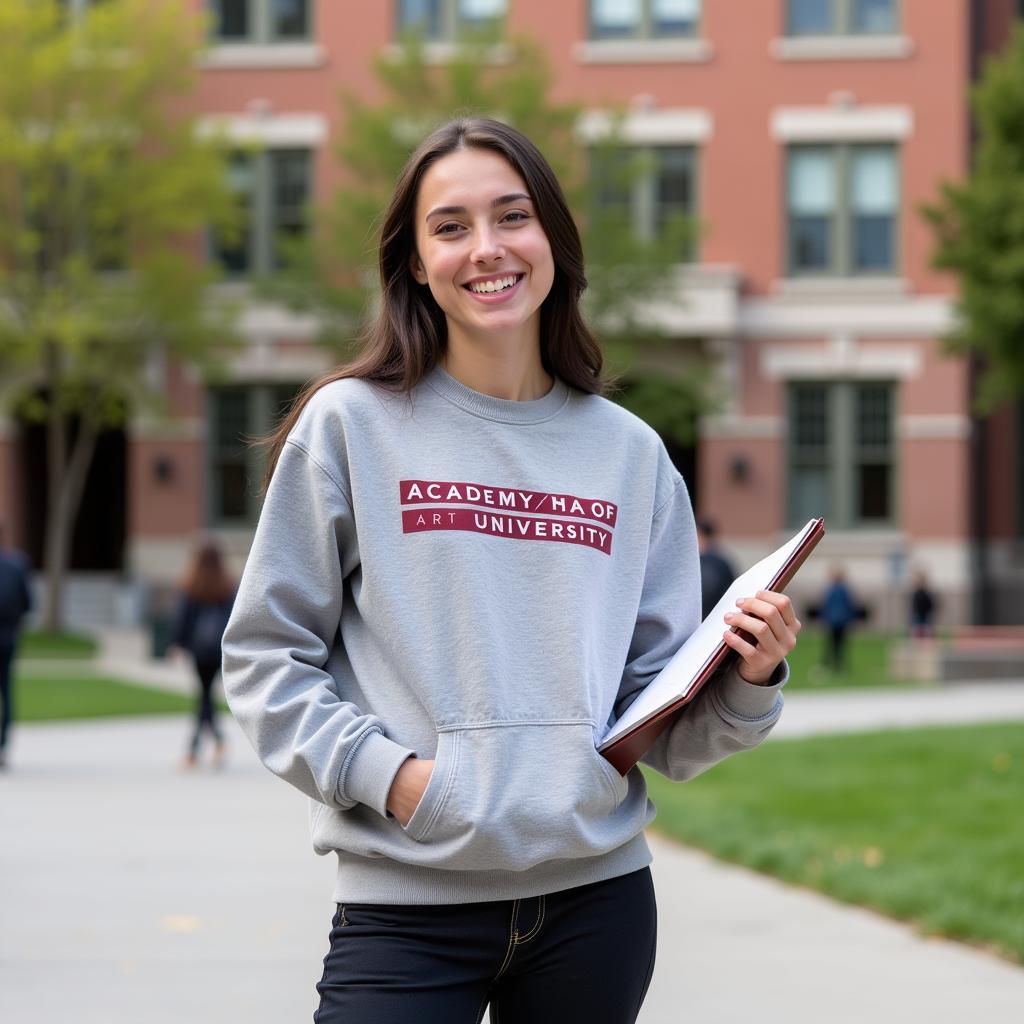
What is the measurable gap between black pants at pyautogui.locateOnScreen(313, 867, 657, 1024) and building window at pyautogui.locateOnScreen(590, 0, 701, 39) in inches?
1205

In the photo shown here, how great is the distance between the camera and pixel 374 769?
8.72ft

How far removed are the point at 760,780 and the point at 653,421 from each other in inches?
686

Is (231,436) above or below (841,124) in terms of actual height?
below

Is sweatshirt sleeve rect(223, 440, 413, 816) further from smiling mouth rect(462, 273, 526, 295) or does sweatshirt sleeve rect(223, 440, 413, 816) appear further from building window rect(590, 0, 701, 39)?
building window rect(590, 0, 701, 39)

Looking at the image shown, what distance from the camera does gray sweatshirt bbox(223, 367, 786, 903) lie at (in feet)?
8.77

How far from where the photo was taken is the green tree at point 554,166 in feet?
90.7

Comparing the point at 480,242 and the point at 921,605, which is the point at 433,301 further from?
the point at 921,605

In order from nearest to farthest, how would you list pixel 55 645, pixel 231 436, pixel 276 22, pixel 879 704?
1. pixel 879 704
2. pixel 55 645
3. pixel 276 22
4. pixel 231 436

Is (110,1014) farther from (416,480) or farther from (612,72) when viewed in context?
(612,72)

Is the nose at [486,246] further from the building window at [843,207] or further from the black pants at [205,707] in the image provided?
the building window at [843,207]

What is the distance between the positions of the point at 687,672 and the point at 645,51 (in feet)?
99.7

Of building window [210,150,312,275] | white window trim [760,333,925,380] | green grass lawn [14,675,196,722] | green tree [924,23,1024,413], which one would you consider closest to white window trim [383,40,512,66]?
building window [210,150,312,275]

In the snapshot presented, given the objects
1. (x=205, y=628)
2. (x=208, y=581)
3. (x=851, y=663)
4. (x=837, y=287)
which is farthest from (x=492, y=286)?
(x=837, y=287)

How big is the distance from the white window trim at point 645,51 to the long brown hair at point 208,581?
20.6 metres
